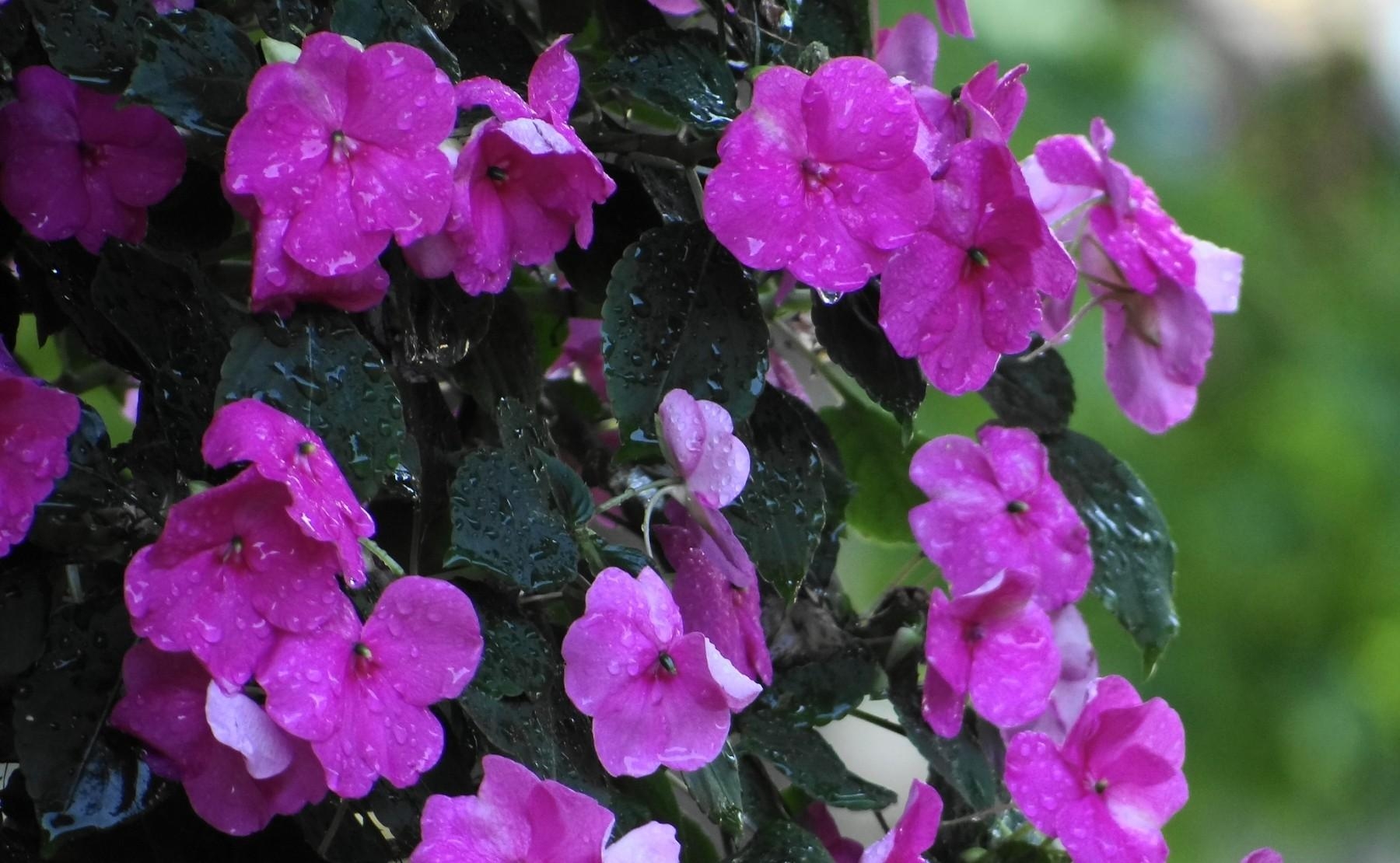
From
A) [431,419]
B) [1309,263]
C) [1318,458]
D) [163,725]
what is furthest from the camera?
[1309,263]

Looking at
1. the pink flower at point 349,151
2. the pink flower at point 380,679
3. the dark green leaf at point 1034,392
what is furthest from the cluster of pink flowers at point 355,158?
the dark green leaf at point 1034,392

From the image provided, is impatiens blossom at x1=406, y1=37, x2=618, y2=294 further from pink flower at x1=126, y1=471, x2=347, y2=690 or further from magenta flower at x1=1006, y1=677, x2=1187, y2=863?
magenta flower at x1=1006, y1=677, x2=1187, y2=863

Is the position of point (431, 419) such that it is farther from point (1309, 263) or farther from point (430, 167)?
point (1309, 263)

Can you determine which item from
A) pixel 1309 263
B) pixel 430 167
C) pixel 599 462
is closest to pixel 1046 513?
pixel 599 462

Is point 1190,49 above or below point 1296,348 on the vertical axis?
above

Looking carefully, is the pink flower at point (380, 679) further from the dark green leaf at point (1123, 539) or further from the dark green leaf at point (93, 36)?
the dark green leaf at point (1123, 539)

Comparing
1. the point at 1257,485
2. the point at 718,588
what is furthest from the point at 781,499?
the point at 1257,485
